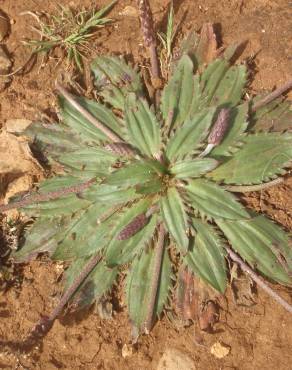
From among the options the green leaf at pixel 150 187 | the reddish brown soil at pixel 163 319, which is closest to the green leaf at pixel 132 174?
the green leaf at pixel 150 187

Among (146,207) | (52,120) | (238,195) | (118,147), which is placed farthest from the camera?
(52,120)

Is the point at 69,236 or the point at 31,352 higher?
the point at 69,236


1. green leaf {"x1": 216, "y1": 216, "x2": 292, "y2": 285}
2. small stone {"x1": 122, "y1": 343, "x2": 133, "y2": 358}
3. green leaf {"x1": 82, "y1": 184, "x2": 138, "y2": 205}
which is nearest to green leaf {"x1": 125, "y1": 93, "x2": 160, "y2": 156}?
green leaf {"x1": 82, "y1": 184, "x2": 138, "y2": 205}

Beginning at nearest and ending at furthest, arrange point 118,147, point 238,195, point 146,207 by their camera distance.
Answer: point 118,147
point 146,207
point 238,195

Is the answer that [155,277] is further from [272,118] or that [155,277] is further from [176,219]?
[272,118]

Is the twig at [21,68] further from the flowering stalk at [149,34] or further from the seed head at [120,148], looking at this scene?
the seed head at [120,148]

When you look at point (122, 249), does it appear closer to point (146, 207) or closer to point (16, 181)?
point (146, 207)

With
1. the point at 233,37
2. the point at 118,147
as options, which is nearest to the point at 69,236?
the point at 118,147
